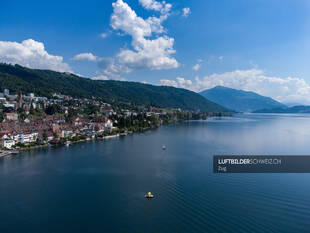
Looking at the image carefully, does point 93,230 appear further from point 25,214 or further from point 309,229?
point 309,229

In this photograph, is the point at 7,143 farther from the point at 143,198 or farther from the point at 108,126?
the point at 108,126

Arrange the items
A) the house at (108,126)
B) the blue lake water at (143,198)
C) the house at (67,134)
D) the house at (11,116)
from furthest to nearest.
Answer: the house at (108,126) < the house at (11,116) < the house at (67,134) < the blue lake water at (143,198)

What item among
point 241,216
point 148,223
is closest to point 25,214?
point 148,223

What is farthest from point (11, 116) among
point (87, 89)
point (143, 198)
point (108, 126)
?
point (87, 89)

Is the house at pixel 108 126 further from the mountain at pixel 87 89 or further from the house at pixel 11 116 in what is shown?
the mountain at pixel 87 89

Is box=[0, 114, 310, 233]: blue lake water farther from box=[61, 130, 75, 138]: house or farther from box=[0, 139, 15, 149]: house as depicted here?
box=[61, 130, 75, 138]: house

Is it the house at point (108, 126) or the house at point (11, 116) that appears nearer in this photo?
the house at point (11, 116)

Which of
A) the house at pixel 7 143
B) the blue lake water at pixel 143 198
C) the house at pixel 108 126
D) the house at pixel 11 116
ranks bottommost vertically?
the blue lake water at pixel 143 198

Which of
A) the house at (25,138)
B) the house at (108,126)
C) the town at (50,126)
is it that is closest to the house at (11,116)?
the town at (50,126)
